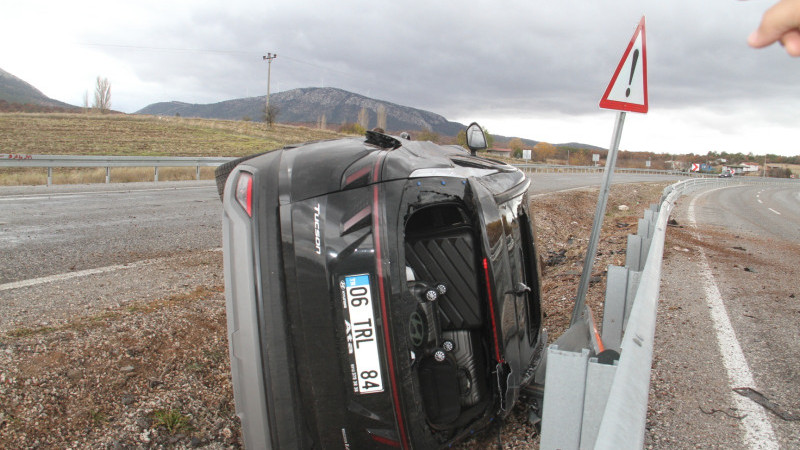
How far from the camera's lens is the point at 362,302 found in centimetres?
211

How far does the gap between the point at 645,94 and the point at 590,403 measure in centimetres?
327

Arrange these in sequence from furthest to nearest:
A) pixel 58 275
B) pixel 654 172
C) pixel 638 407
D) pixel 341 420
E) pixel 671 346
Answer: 1. pixel 654 172
2. pixel 58 275
3. pixel 671 346
4. pixel 341 420
5. pixel 638 407

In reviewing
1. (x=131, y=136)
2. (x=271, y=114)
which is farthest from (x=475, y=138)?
(x=271, y=114)

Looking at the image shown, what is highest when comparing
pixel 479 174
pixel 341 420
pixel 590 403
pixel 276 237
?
pixel 479 174

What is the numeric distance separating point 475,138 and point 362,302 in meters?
2.18

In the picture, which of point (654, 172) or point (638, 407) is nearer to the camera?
point (638, 407)

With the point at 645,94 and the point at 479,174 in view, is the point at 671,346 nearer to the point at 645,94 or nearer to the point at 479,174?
the point at 645,94

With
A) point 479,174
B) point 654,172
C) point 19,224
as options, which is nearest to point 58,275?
point 19,224

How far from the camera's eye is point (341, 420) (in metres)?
2.16

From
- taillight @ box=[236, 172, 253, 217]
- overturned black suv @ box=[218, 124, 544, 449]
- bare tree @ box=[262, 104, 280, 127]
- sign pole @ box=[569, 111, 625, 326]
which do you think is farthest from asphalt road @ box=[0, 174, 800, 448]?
bare tree @ box=[262, 104, 280, 127]

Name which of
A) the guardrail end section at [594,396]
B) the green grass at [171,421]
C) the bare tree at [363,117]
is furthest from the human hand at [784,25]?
the bare tree at [363,117]

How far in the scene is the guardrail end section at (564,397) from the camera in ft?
6.28

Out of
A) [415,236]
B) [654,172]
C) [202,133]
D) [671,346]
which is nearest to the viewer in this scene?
[415,236]

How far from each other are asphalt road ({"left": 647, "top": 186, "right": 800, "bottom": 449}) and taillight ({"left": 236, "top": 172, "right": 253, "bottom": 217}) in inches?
89.3
